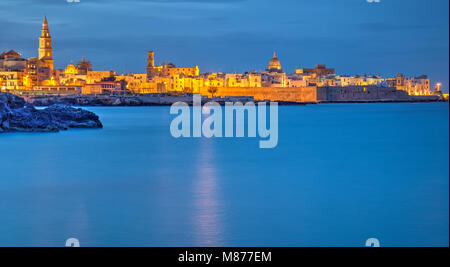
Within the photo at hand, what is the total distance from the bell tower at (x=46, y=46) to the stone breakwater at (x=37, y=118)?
61.6 meters

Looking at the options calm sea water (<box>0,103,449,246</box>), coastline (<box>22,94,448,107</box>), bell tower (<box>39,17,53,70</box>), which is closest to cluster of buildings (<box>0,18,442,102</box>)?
bell tower (<box>39,17,53,70</box>)

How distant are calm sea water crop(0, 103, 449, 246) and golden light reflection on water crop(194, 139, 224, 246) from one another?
0.5 inches

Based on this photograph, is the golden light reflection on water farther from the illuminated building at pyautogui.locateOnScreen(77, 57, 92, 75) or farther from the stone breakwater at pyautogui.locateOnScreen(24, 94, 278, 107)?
the illuminated building at pyautogui.locateOnScreen(77, 57, 92, 75)

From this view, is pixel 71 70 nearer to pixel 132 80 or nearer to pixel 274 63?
pixel 132 80

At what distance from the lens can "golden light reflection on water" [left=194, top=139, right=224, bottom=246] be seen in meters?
5.43

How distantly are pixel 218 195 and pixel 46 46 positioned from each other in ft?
249

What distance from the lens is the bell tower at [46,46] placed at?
78.6 meters

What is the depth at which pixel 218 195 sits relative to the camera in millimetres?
7586

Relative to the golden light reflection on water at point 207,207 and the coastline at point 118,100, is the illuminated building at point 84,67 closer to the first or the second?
the coastline at point 118,100

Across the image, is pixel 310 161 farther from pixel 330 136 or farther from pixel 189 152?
pixel 330 136

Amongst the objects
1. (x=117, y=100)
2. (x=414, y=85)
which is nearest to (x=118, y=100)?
(x=117, y=100)

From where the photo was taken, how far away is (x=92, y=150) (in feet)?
43.0
